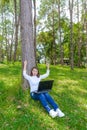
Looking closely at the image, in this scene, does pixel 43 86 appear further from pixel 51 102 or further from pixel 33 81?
pixel 51 102

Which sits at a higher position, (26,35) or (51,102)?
(26,35)

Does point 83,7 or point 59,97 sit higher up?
point 83,7

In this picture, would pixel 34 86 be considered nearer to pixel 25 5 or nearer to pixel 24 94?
pixel 24 94

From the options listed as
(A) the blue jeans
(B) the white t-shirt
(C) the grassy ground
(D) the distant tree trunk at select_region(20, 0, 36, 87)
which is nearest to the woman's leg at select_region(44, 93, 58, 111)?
(A) the blue jeans

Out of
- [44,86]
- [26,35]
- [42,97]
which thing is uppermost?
[26,35]

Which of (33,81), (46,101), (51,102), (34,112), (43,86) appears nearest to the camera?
(51,102)

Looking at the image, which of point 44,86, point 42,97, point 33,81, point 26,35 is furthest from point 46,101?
point 26,35

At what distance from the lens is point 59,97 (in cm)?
1047

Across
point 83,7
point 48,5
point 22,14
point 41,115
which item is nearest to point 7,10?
point 48,5

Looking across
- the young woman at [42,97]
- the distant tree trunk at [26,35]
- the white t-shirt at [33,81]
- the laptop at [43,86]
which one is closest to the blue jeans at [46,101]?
the young woman at [42,97]

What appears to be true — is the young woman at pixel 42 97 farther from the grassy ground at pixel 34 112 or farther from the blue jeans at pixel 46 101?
the grassy ground at pixel 34 112

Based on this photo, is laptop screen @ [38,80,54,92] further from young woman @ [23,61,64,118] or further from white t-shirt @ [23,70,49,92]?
white t-shirt @ [23,70,49,92]

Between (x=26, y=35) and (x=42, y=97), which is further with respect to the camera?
(x=26, y=35)

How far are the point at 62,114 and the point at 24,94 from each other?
1693 mm
